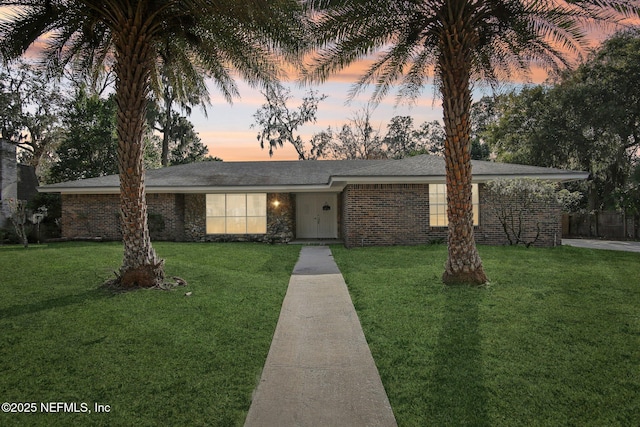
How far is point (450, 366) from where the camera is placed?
3863 millimetres

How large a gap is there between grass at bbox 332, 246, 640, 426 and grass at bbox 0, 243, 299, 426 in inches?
56.3

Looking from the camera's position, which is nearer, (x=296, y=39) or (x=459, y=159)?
(x=459, y=159)

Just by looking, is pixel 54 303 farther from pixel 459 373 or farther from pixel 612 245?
pixel 612 245

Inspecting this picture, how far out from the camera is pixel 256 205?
17.2 m

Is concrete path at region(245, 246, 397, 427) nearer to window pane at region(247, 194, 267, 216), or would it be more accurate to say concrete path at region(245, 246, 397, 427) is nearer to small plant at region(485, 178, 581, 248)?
small plant at region(485, 178, 581, 248)

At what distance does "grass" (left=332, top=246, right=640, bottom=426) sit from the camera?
3088 mm

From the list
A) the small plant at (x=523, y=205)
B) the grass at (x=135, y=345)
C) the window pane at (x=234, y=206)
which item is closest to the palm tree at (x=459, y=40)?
the grass at (x=135, y=345)

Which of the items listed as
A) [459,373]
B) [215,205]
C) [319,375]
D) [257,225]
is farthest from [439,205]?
[319,375]

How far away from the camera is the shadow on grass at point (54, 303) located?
5.58 m

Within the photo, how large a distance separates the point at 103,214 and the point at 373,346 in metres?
15.7

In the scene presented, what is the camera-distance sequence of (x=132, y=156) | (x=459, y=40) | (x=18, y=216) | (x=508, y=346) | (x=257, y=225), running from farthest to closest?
1. (x=257, y=225)
2. (x=18, y=216)
3. (x=132, y=156)
4. (x=459, y=40)
5. (x=508, y=346)

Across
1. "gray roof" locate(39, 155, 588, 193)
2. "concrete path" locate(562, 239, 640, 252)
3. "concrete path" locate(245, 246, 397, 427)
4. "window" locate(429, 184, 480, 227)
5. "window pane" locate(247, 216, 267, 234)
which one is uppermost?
"gray roof" locate(39, 155, 588, 193)

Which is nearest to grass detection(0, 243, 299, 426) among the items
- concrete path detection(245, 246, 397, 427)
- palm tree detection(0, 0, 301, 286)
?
concrete path detection(245, 246, 397, 427)

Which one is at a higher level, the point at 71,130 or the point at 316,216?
the point at 71,130
